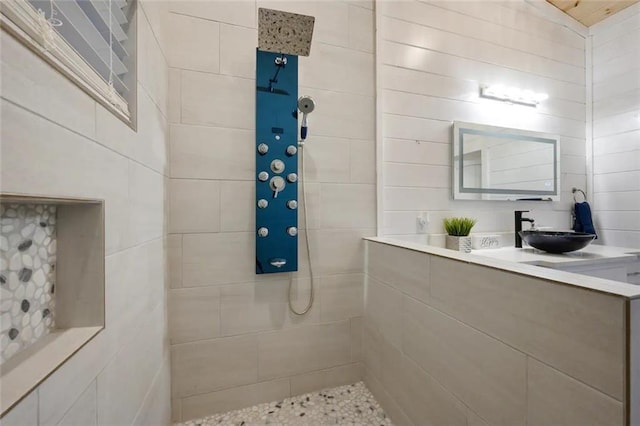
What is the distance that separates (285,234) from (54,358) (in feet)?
3.07

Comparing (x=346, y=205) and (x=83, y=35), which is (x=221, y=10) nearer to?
(x=83, y=35)

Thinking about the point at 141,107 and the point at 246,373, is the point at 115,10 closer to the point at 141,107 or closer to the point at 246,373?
the point at 141,107

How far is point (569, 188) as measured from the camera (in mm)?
2113

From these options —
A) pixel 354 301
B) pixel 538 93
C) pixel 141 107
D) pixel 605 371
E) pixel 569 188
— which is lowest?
pixel 354 301

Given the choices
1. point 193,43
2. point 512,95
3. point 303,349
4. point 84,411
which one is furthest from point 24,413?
point 512,95

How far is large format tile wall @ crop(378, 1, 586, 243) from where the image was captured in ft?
5.41

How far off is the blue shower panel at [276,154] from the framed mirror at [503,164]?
1168mm

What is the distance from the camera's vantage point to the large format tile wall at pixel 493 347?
531 millimetres

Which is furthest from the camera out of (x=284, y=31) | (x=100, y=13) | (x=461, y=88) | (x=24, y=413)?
(x=461, y=88)

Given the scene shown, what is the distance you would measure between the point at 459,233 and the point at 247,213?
4.42 feet

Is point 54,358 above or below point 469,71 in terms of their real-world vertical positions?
below

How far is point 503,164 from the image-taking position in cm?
188

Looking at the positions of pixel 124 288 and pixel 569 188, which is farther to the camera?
pixel 569 188

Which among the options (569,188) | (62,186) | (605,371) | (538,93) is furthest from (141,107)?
(569,188)
